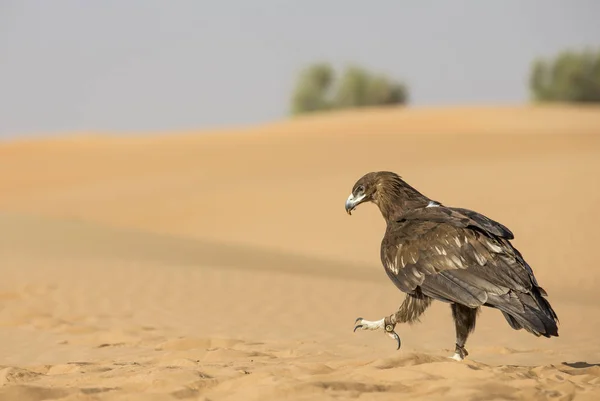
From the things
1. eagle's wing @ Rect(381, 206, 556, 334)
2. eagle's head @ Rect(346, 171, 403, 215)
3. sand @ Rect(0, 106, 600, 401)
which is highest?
eagle's head @ Rect(346, 171, 403, 215)

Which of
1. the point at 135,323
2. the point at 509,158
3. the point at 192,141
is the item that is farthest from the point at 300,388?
the point at 192,141

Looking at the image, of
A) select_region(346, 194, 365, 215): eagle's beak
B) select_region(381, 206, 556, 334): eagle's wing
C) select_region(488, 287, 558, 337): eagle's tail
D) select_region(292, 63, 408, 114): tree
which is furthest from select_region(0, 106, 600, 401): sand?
select_region(292, 63, 408, 114): tree

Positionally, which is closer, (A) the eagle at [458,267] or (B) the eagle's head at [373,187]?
(A) the eagle at [458,267]

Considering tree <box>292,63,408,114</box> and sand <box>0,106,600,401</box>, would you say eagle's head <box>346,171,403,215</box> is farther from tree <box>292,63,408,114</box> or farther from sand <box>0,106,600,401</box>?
tree <box>292,63,408,114</box>

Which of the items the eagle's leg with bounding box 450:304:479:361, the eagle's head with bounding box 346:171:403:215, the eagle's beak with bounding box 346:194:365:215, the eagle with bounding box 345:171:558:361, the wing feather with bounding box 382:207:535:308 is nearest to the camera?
the eagle with bounding box 345:171:558:361

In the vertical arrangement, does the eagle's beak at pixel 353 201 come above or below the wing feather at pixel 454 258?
above

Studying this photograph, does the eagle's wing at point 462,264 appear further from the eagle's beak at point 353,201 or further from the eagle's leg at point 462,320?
the eagle's beak at point 353,201

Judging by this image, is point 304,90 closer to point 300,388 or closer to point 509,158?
point 509,158

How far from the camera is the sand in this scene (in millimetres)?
7461

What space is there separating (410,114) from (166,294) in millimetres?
35577

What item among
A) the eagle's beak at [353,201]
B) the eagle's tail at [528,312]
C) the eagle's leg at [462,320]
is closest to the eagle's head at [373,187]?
the eagle's beak at [353,201]

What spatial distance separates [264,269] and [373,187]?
9.80 metres

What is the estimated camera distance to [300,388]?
6.84 m

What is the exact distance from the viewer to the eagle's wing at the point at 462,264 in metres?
7.44
